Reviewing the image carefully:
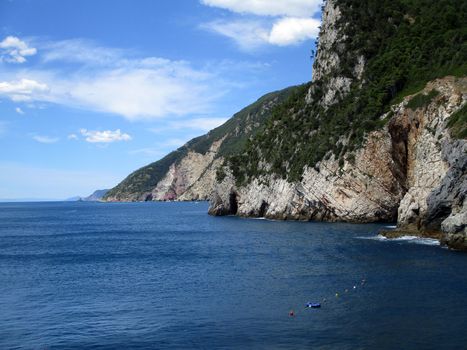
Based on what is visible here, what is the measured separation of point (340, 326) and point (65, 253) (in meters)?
48.4

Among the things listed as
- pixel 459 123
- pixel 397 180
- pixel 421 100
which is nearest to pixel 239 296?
pixel 459 123

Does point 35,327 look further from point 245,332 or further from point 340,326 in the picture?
point 340,326

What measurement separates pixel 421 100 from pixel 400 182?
47.8 feet

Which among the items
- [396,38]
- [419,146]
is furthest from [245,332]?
[396,38]

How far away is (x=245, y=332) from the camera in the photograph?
102 feet

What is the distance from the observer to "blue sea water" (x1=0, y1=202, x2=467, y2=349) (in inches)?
1191

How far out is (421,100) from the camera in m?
86.8

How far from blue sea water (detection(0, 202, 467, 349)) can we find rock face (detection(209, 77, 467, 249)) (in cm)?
566

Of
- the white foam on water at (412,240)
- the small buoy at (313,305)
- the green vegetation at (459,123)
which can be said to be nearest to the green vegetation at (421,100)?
the green vegetation at (459,123)

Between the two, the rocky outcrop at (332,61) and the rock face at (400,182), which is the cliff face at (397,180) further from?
the rocky outcrop at (332,61)

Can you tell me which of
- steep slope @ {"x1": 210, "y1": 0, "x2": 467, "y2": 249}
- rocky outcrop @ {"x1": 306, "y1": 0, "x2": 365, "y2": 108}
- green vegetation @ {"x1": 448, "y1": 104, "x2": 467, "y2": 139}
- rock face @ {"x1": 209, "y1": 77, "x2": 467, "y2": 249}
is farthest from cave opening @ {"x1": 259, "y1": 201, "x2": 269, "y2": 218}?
green vegetation @ {"x1": 448, "y1": 104, "x2": 467, "y2": 139}

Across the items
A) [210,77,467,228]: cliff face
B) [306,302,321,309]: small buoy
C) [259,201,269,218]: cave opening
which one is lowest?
[306,302,321,309]: small buoy

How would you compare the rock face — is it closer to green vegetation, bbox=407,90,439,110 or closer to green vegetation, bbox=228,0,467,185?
green vegetation, bbox=407,90,439,110

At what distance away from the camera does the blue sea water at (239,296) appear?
30250 mm
